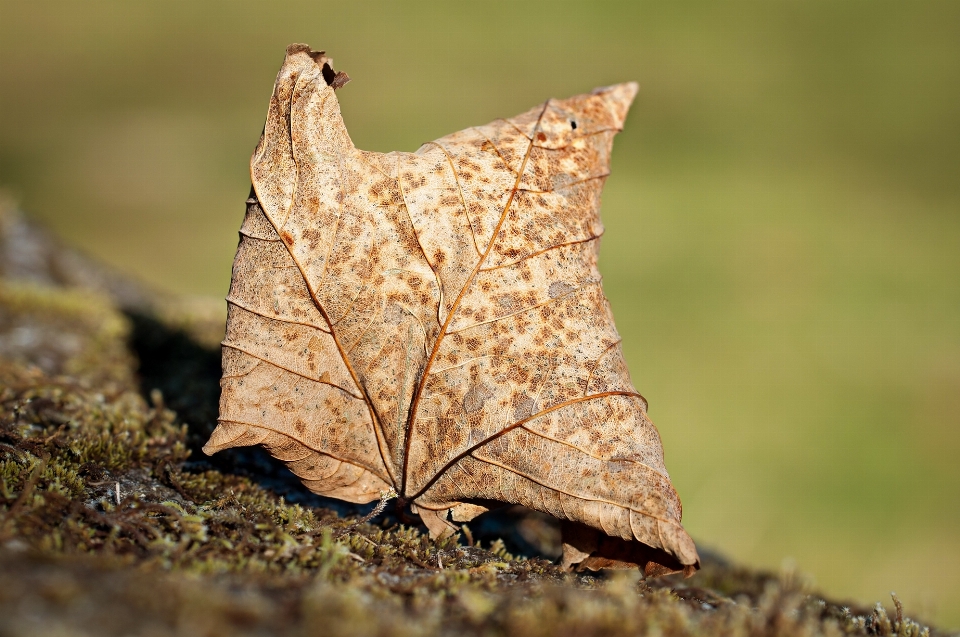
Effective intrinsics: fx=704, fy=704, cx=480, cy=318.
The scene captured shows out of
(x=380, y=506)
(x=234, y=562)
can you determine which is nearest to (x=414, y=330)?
(x=380, y=506)

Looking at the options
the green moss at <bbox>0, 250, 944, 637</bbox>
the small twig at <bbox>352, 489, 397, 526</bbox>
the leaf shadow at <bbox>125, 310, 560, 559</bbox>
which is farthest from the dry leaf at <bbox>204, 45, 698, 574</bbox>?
the leaf shadow at <bbox>125, 310, 560, 559</bbox>

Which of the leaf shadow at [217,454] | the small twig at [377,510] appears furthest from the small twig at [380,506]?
the leaf shadow at [217,454]

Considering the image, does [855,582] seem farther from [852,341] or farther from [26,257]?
[26,257]

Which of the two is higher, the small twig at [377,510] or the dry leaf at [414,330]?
the dry leaf at [414,330]

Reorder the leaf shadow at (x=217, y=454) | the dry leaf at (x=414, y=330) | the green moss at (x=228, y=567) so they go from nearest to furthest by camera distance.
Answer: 1. the green moss at (x=228, y=567)
2. the dry leaf at (x=414, y=330)
3. the leaf shadow at (x=217, y=454)

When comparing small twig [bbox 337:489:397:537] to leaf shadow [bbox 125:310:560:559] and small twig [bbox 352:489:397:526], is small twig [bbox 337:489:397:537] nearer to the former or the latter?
small twig [bbox 352:489:397:526]

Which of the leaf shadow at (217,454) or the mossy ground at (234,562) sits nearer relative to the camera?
the mossy ground at (234,562)

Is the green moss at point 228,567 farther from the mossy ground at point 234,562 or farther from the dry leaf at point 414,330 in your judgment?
the dry leaf at point 414,330
